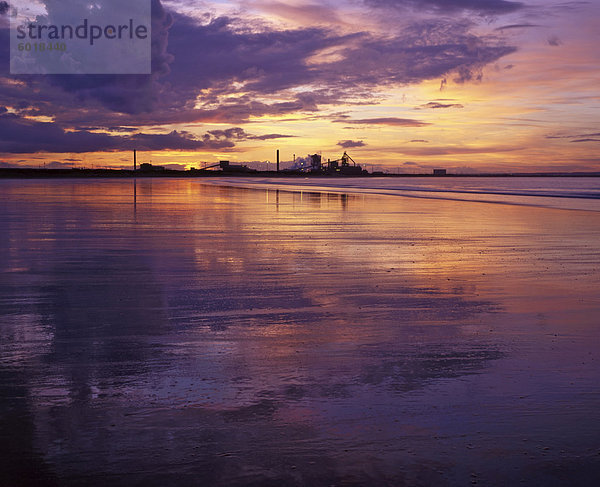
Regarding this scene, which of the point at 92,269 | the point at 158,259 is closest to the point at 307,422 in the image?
the point at 92,269

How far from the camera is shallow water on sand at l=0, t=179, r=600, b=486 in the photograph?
12.1 feet

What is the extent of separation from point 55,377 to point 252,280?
513cm

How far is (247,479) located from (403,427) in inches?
48.5

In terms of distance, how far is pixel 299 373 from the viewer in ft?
17.3

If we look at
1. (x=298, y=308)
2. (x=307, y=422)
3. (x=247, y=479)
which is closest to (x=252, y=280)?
(x=298, y=308)

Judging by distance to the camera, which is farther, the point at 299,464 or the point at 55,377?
the point at 55,377

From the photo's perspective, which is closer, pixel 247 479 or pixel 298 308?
pixel 247 479

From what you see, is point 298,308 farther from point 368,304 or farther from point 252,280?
point 252,280

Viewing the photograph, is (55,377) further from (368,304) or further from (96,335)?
(368,304)

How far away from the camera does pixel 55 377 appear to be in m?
5.13

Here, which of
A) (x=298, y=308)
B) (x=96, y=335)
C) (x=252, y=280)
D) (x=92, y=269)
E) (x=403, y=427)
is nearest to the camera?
(x=403, y=427)

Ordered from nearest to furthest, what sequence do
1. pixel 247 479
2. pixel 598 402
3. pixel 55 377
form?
pixel 247 479 → pixel 598 402 → pixel 55 377

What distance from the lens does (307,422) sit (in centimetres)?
424

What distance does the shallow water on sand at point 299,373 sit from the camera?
12.1ft
